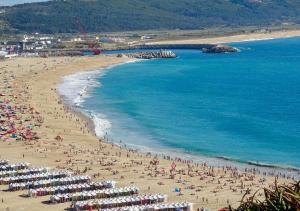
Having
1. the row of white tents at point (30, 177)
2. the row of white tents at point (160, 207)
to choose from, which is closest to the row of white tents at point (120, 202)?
the row of white tents at point (160, 207)

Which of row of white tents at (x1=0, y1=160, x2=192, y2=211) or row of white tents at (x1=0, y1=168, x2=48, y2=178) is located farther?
row of white tents at (x1=0, y1=168, x2=48, y2=178)

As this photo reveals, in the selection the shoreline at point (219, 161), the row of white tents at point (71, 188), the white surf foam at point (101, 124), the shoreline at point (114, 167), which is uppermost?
the row of white tents at point (71, 188)

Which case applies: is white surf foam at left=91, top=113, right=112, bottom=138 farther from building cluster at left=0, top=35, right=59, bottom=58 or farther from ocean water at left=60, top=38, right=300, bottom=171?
building cluster at left=0, top=35, right=59, bottom=58

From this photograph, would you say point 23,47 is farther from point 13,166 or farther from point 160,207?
point 160,207

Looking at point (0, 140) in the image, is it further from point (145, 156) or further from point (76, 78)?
point (76, 78)

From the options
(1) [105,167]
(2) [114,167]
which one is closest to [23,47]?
(1) [105,167]

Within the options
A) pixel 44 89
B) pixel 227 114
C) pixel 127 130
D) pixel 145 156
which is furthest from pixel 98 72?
pixel 145 156

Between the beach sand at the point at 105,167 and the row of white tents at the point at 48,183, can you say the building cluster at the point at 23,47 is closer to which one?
the beach sand at the point at 105,167

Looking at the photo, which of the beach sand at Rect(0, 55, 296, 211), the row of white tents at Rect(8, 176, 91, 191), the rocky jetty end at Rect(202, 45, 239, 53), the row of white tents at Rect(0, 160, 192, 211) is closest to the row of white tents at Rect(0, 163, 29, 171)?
the row of white tents at Rect(0, 160, 192, 211)

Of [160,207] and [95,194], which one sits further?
[95,194]
